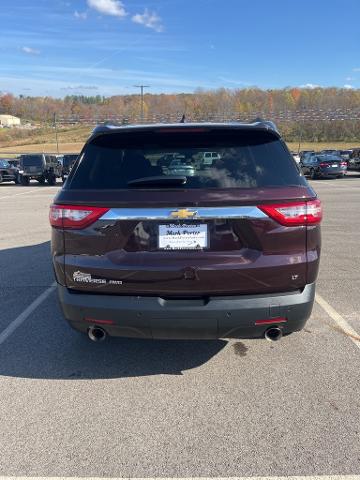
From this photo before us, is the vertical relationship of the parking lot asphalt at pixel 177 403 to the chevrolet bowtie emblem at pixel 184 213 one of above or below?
below

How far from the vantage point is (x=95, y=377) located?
364 centimetres

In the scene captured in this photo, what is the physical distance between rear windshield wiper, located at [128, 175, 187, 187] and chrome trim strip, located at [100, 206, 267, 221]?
19 cm

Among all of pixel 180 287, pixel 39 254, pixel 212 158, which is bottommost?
pixel 39 254

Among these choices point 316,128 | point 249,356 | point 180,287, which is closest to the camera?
point 180,287

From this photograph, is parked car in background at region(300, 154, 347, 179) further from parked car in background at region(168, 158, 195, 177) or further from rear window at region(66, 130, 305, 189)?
parked car in background at region(168, 158, 195, 177)

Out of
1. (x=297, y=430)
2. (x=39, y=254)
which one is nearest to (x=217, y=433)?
(x=297, y=430)

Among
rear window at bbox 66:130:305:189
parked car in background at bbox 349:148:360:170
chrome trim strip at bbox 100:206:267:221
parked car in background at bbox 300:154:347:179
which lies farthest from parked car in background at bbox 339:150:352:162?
chrome trim strip at bbox 100:206:267:221

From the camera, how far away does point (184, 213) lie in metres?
3.02

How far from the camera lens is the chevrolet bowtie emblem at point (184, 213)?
3.02 m

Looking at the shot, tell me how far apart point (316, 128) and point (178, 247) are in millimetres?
122151

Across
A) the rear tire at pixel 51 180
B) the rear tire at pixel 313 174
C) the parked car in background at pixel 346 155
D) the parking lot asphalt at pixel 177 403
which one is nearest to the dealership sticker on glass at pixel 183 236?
the parking lot asphalt at pixel 177 403

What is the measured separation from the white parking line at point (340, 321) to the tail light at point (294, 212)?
5.13 ft

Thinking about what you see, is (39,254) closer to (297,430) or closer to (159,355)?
(159,355)

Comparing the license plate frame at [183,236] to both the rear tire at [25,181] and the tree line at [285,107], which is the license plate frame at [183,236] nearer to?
the rear tire at [25,181]
